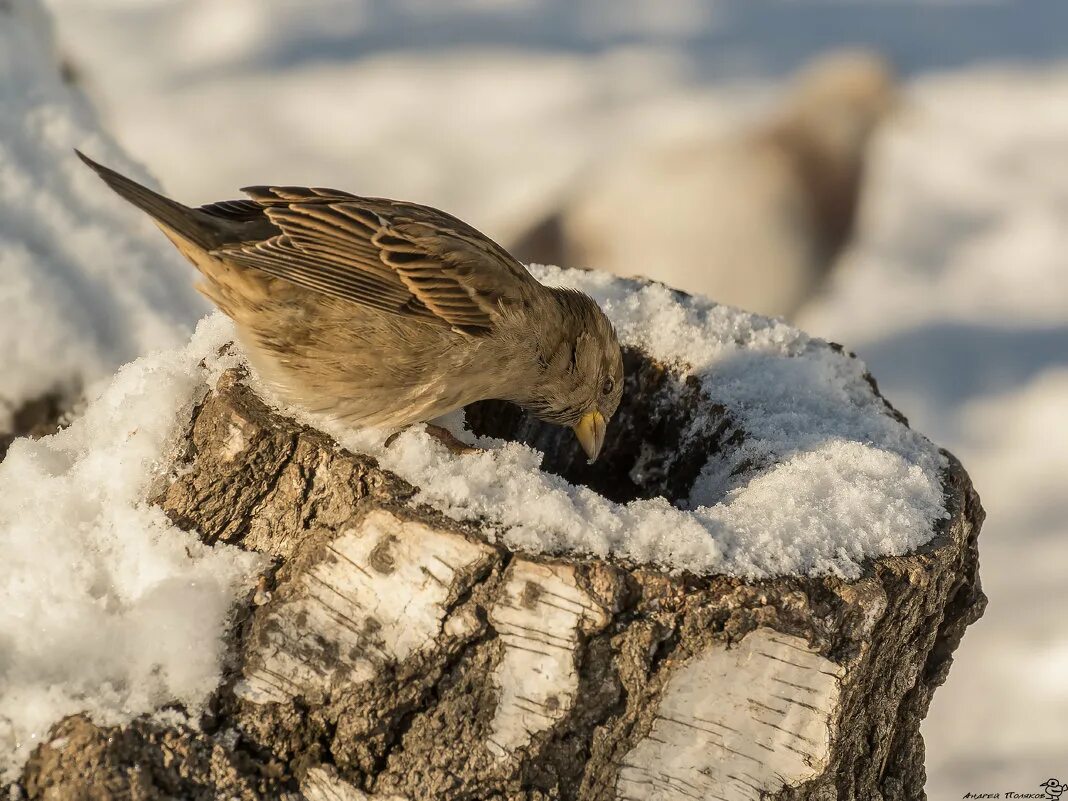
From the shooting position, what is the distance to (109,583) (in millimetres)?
2654

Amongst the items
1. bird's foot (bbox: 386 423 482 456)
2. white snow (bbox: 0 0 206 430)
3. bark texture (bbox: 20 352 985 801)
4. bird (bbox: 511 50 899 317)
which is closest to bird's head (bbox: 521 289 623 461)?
bird's foot (bbox: 386 423 482 456)

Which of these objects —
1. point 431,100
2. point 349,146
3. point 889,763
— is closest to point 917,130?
point 431,100

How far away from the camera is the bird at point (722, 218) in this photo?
723 cm

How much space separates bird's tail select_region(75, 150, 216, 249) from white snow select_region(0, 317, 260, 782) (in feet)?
1.09

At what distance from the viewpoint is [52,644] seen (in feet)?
8.25

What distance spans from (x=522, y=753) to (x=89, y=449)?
1.38 metres

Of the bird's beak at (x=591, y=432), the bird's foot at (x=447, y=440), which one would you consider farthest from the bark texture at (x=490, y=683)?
the bird's beak at (x=591, y=432)

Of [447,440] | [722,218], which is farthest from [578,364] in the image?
[722,218]

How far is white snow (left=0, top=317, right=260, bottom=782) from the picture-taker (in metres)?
2.46

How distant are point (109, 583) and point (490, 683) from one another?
2.88 ft

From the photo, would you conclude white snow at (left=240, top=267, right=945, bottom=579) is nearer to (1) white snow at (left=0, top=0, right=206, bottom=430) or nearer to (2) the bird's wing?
(2) the bird's wing

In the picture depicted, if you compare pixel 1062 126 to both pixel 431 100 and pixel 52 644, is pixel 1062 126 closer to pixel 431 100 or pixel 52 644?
pixel 431 100

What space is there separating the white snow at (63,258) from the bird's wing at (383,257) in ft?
4.36

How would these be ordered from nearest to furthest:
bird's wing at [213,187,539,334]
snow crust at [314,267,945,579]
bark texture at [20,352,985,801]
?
bark texture at [20,352,985,801] → snow crust at [314,267,945,579] → bird's wing at [213,187,539,334]
